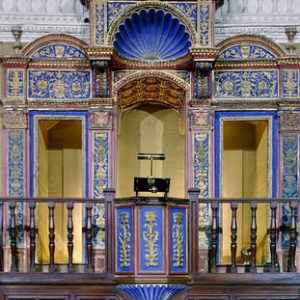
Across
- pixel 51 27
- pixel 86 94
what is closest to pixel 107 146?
pixel 86 94

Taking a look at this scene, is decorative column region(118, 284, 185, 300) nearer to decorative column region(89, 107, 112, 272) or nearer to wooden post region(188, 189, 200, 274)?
wooden post region(188, 189, 200, 274)

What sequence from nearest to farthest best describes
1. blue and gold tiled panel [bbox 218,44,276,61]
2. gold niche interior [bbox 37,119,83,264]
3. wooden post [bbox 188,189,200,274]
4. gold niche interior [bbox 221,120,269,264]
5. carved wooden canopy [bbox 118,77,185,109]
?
wooden post [bbox 188,189,200,274] → blue and gold tiled panel [bbox 218,44,276,61] → carved wooden canopy [bbox 118,77,185,109] → gold niche interior [bbox 221,120,269,264] → gold niche interior [bbox 37,119,83,264]

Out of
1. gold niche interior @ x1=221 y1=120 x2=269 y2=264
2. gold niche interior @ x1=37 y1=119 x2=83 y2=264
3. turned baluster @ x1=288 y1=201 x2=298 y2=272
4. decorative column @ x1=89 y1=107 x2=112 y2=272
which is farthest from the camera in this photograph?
gold niche interior @ x1=37 y1=119 x2=83 y2=264

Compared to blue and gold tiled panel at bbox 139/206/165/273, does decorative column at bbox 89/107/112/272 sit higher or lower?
higher

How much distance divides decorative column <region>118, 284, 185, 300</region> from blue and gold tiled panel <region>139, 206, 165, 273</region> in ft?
0.53

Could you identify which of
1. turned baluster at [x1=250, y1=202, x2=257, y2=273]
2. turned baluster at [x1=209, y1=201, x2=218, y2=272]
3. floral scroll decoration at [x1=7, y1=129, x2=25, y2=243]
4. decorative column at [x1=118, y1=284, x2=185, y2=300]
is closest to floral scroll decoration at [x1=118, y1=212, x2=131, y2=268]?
decorative column at [x1=118, y1=284, x2=185, y2=300]

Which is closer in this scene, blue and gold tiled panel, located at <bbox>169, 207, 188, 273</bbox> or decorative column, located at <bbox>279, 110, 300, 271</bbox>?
blue and gold tiled panel, located at <bbox>169, 207, 188, 273</bbox>

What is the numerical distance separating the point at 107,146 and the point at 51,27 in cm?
157

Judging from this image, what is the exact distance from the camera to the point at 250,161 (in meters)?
11.0

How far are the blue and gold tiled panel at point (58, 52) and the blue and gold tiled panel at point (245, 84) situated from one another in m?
1.63

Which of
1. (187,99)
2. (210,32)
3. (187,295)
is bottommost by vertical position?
(187,295)

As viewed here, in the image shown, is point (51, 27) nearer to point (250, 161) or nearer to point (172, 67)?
point (172, 67)

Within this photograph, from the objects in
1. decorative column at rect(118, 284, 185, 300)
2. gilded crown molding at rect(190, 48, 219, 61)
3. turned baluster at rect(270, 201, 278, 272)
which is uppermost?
gilded crown molding at rect(190, 48, 219, 61)

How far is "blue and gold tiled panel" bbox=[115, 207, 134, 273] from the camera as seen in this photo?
8422 mm
